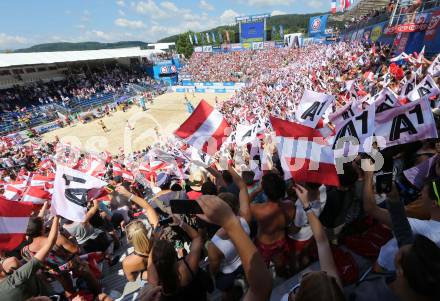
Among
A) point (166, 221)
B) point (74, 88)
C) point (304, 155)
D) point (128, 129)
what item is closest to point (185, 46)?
point (74, 88)

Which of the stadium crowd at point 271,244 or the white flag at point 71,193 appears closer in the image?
the stadium crowd at point 271,244

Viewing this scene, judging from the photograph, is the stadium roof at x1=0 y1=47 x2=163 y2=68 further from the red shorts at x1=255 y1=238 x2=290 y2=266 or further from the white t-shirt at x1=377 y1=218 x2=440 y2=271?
the white t-shirt at x1=377 y1=218 x2=440 y2=271

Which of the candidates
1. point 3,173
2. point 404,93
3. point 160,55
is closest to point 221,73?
point 160,55

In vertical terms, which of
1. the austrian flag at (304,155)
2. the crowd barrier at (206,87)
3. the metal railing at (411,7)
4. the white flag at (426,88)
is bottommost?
the crowd barrier at (206,87)

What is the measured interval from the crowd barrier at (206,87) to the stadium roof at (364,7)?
1817 centimetres

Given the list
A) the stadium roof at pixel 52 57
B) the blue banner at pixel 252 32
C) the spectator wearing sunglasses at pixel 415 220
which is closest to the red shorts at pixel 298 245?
the spectator wearing sunglasses at pixel 415 220

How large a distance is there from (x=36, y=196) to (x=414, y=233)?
19.2 ft

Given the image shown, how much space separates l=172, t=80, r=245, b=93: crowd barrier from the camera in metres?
43.7

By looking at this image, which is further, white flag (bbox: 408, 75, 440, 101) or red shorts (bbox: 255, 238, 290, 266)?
white flag (bbox: 408, 75, 440, 101)

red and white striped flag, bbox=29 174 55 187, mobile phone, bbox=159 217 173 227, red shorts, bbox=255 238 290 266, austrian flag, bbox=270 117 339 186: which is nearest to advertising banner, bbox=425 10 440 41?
austrian flag, bbox=270 117 339 186

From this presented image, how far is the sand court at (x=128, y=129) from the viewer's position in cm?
2464

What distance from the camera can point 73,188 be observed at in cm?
417

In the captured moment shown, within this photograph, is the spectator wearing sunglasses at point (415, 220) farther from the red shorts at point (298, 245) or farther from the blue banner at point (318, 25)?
the blue banner at point (318, 25)

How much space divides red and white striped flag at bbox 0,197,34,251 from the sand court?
63.1 ft
